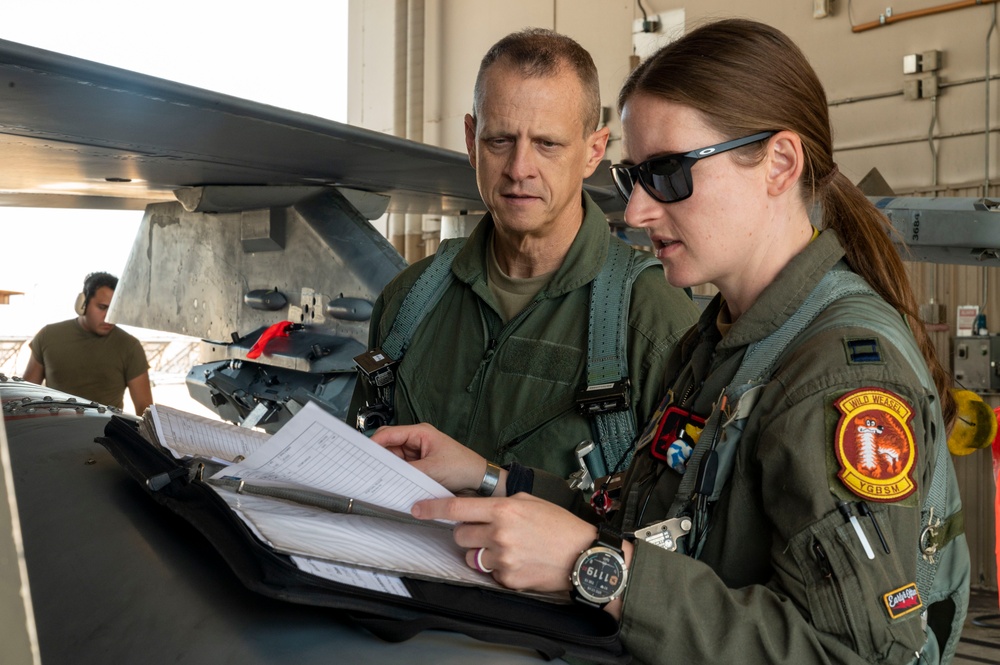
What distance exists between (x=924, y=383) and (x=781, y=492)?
238 mm

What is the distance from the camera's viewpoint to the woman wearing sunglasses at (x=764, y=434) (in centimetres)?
96

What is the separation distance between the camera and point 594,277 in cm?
212

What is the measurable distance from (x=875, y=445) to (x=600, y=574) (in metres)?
0.33

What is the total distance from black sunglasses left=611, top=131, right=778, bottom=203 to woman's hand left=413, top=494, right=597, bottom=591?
466 millimetres

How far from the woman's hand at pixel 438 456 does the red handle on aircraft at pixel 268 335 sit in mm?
3234

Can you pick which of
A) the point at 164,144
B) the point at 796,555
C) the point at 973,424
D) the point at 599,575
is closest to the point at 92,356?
the point at 164,144

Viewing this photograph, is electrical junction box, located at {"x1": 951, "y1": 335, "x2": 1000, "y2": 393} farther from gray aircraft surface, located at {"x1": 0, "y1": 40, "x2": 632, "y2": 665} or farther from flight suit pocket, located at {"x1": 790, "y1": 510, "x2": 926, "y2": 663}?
flight suit pocket, located at {"x1": 790, "y1": 510, "x2": 926, "y2": 663}

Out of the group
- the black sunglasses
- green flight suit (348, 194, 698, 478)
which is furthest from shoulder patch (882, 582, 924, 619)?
green flight suit (348, 194, 698, 478)

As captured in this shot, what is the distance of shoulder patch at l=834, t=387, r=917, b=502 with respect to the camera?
954 millimetres

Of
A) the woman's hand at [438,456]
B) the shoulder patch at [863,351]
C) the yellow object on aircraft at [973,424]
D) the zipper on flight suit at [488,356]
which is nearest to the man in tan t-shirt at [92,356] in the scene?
the zipper on flight suit at [488,356]

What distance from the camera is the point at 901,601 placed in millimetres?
947

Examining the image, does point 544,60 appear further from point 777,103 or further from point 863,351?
point 863,351

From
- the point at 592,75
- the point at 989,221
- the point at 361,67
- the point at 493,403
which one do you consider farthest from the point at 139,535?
the point at 361,67

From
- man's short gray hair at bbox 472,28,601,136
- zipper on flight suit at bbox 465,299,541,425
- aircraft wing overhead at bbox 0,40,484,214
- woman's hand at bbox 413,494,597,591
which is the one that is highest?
aircraft wing overhead at bbox 0,40,484,214
